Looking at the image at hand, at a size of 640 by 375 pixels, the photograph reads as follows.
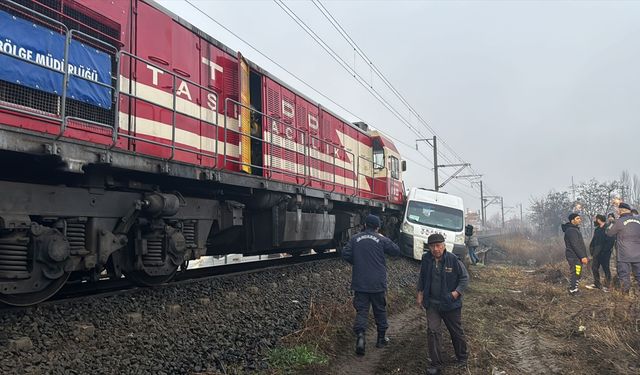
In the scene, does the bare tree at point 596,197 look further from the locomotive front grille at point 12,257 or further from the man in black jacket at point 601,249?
the locomotive front grille at point 12,257

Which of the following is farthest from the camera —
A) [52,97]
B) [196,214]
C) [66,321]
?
[196,214]

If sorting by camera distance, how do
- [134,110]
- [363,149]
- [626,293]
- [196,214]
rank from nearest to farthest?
[134,110]
[196,214]
[626,293]
[363,149]

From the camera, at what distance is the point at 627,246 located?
343 inches

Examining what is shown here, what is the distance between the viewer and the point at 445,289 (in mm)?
4953

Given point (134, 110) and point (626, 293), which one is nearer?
point (134, 110)

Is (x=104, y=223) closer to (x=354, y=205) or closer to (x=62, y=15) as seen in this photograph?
(x=62, y=15)

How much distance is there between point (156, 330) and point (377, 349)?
110 inches

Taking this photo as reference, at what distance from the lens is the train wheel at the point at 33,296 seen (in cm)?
423

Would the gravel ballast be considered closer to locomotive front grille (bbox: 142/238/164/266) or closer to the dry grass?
locomotive front grille (bbox: 142/238/164/266)

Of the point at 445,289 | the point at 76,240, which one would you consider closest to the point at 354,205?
the point at 445,289

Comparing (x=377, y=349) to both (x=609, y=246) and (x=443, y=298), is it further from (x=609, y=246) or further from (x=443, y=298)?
(x=609, y=246)

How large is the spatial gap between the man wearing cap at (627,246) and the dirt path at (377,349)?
14.3ft

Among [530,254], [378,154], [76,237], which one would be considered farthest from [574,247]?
[530,254]

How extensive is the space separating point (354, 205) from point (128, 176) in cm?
796
